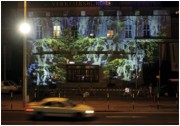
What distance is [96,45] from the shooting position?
54844 millimetres

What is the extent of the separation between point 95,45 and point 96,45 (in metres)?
0.12

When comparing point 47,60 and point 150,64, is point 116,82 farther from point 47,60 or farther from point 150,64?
point 47,60

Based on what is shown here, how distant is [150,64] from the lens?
54.6 metres

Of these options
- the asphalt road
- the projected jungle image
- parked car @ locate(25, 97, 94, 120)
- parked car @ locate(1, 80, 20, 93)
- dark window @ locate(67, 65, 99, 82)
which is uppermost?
the projected jungle image

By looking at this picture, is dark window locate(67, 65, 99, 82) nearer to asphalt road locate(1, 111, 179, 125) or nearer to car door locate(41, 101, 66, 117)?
asphalt road locate(1, 111, 179, 125)

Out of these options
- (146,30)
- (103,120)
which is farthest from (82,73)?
(103,120)

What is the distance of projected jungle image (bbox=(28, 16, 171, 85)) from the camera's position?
54.6 metres

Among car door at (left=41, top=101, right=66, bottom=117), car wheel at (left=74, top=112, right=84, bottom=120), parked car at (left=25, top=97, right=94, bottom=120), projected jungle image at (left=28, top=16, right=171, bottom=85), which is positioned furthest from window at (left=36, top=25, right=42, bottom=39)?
car wheel at (left=74, top=112, right=84, bottom=120)

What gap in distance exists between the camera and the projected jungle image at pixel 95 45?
54.6 m

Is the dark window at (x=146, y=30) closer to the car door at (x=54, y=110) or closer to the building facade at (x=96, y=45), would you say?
the building facade at (x=96, y=45)

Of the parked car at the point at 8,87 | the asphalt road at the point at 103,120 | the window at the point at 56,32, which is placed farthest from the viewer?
the window at the point at 56,32

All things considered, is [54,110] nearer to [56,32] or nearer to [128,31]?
[56,32]

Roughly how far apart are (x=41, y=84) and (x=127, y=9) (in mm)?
13700

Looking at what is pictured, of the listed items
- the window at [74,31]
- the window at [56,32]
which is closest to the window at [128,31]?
the window at [74,31]
